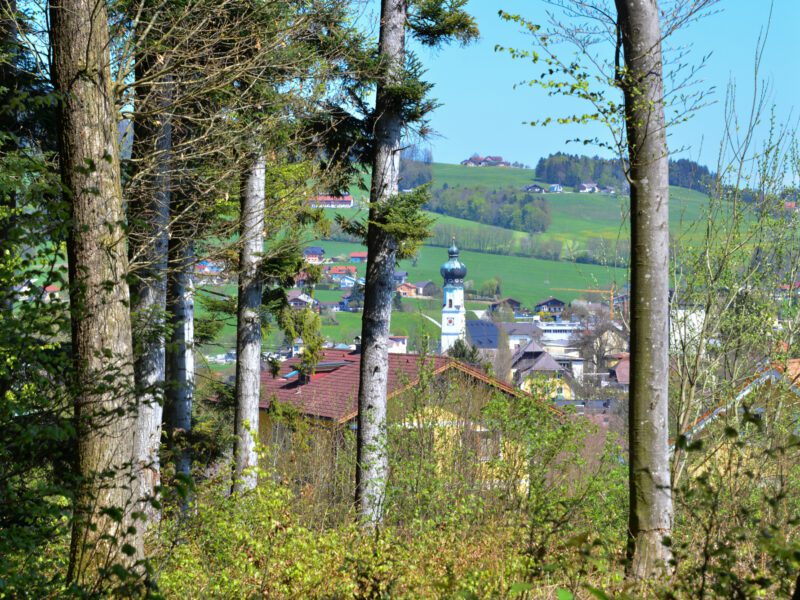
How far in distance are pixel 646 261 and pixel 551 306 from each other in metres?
136

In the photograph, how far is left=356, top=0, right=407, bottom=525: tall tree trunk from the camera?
10.2m

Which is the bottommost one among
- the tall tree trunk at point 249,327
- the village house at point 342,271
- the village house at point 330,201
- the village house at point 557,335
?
the village house at point 557,335

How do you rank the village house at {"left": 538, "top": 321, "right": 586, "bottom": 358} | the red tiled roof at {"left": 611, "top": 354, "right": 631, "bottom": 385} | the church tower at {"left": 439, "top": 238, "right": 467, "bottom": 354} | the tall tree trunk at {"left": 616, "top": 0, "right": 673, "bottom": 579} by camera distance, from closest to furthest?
the tall tree trunk at {"left": 616, "top": 0, "right": 673, "bottom": 579}, the red tiled roof at {"left": 611, "top": 354, "right": 631, "bottom": 385}, the church tower at {"left": 439, "top": 238, "right": 467, "bottom": 354}, the village house at {"left": 538, "top": 321, "right": 586, "bottom": 358}

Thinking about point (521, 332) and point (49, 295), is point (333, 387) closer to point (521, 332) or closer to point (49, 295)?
point (49, 295)

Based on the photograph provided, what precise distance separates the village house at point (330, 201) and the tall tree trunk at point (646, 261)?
6.01 m

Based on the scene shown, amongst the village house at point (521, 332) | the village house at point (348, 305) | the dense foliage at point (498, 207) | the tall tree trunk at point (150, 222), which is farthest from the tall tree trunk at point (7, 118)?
the dense foliage at point (498, 207)

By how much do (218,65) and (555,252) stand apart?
156 m

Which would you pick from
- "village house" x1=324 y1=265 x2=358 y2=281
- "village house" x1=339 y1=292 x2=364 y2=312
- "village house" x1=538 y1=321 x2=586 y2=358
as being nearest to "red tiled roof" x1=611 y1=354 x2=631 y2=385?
"village house" x1=538 y1=321 x2=586 y2=358

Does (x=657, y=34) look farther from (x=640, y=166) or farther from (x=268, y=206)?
(x=268, y=206)

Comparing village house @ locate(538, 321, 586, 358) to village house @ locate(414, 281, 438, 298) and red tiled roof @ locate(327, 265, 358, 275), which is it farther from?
red tiled roof @ locate(327, 265, 358, 275)

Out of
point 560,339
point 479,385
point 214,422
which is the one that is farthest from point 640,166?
point 560,339

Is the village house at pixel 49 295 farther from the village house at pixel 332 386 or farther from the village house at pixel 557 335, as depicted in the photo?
the village house at pixel 557 335

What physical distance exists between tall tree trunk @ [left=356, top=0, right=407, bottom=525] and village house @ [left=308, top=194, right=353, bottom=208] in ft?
2.54

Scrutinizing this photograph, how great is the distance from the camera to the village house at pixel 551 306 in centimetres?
13775
